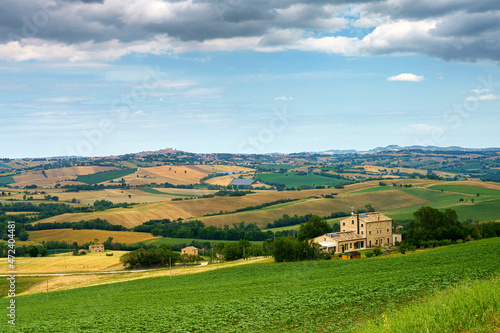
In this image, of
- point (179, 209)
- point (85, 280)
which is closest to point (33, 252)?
point (85, 280)

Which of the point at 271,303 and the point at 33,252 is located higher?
the point at 271,303

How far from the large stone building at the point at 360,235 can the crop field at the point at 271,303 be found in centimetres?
2245

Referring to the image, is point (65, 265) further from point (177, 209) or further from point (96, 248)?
point (177, 209)

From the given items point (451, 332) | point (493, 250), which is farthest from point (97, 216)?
point (451, 332)

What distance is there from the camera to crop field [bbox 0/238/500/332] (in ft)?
65.6

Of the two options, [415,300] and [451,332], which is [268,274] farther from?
[451,332]

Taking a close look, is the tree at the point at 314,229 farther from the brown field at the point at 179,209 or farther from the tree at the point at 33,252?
the brown field at the point at 179,209

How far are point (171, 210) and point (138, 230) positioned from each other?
1899 cm

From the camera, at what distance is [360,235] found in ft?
212

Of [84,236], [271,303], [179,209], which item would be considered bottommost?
[84,236]

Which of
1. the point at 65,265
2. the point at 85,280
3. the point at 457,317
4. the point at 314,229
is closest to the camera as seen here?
the point at 457,317

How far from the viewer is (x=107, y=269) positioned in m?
68.4

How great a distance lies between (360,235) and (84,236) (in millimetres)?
75241

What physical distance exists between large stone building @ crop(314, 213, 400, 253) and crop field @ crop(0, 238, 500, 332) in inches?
884
